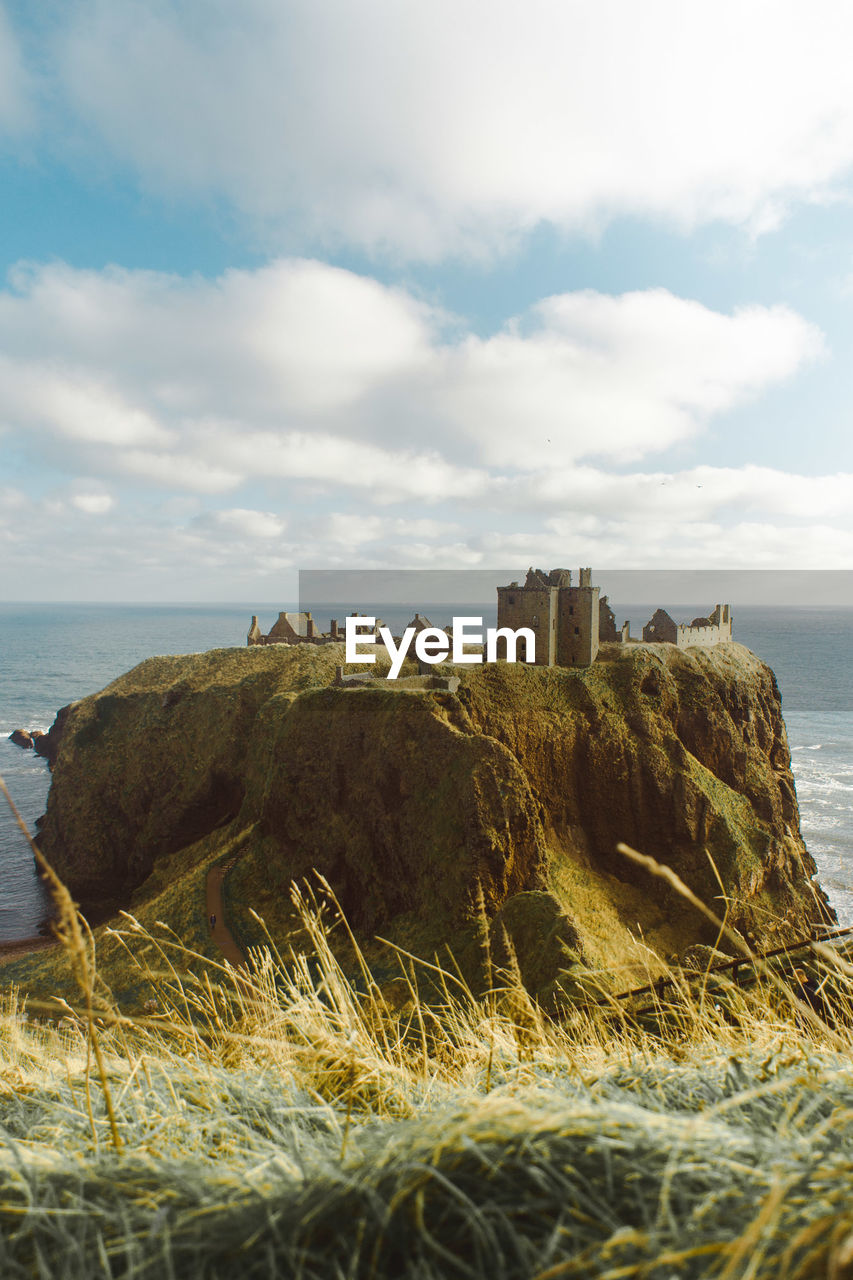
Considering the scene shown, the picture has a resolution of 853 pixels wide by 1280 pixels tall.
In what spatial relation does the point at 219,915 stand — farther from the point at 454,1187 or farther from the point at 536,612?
the point at 454,1187

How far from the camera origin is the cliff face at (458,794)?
88.0 feet

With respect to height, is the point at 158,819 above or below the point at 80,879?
above

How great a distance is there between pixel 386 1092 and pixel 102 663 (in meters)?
144

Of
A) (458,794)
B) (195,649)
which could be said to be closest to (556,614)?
(458,794)

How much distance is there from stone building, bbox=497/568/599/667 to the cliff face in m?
2.16

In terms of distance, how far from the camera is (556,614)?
135ft

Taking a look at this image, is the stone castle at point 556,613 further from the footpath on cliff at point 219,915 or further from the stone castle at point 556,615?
the footpath on cliff at point 219,915

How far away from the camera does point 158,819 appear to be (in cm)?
3994

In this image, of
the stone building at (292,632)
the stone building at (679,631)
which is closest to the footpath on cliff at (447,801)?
the stone building at (679,631)

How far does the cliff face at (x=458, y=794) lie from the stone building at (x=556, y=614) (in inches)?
85.2

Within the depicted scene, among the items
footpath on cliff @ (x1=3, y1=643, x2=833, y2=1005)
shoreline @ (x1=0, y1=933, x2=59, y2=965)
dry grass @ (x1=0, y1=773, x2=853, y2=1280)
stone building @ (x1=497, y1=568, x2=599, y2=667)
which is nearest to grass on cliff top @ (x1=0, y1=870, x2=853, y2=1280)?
dry grass @ (x1=0, y1=773, x2=853, y2=1280)

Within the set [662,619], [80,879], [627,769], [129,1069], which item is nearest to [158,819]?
[80,879]

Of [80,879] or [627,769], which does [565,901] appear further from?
[80,879]

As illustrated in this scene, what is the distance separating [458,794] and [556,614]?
17839 mm
